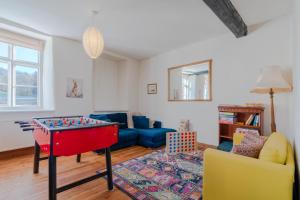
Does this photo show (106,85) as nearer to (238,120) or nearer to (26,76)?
(26,76)

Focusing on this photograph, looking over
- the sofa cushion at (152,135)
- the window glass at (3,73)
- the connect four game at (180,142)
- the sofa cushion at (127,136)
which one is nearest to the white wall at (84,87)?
the window glass at (3,73)

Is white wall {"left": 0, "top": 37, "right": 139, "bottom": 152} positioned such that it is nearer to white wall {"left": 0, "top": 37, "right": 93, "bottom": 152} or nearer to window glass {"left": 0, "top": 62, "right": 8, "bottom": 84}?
white wall {"left": 0, "top": 37, "right": 93, "bottom": 152}

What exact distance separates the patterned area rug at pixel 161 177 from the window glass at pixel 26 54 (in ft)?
10.2

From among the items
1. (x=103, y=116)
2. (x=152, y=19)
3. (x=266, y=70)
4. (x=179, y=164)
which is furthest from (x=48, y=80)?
(x=266, y=70)

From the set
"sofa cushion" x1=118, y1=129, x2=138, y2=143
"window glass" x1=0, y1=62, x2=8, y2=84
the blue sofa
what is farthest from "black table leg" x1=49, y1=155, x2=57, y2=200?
"window glass" x1=0, y1=62, x2=8, y2=84

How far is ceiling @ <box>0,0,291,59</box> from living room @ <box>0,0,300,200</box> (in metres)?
0.02

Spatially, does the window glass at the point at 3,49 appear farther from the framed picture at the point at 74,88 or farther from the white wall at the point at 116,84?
the white wall at the point at 116,84

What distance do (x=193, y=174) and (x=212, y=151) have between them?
111cm

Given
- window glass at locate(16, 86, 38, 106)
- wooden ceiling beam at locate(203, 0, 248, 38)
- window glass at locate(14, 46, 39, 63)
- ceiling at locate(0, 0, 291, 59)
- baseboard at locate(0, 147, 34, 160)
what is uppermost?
ceiling at locate(0, 0, 291, 59)

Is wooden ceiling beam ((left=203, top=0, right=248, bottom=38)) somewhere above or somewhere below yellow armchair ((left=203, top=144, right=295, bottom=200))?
above

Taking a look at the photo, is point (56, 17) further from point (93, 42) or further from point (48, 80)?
point (48, 80)

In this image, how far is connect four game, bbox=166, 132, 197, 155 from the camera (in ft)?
10.9

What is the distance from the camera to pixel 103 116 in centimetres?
381

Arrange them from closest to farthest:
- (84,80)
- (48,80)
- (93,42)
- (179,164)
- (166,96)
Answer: (93,42) → (179,164) → (48,80) → (84,80) → (166,96)
